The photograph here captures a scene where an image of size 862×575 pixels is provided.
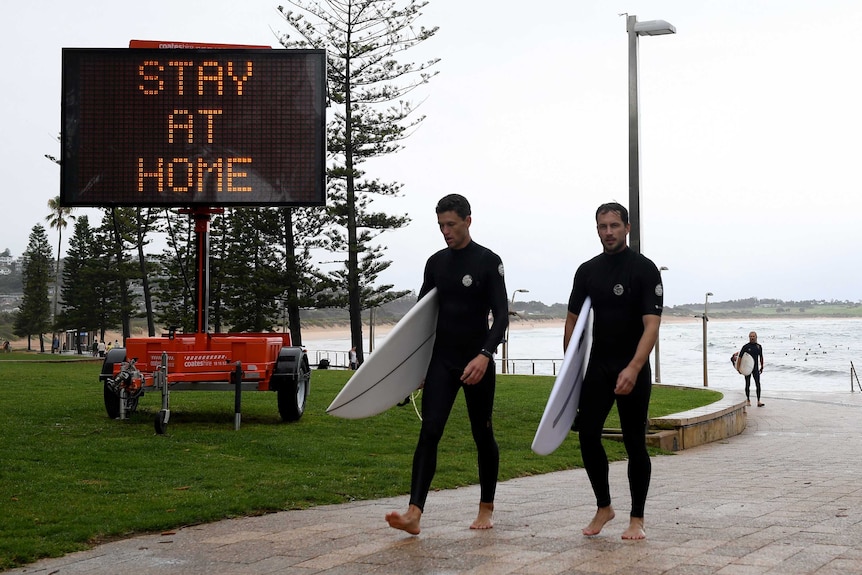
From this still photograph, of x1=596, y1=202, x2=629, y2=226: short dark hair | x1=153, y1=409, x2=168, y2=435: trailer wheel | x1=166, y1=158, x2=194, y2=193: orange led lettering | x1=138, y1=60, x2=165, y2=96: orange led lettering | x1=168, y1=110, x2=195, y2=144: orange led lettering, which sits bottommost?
x1=153, y1=409, x2=168, y2=435: trailer wheel

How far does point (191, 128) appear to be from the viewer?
38.2 ft

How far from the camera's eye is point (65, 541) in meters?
5.71

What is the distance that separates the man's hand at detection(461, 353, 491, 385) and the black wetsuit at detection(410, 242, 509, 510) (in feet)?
0.28

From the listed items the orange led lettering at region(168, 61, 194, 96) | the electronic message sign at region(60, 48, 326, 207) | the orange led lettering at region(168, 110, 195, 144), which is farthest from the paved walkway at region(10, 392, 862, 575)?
the orange led lettering at region(168, 61, 194, 96)

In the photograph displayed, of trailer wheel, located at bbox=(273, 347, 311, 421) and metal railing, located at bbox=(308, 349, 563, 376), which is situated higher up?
trailer wheel, located at bbox=(273, 347, 311, 421)

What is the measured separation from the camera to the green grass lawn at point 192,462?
21.2 feet

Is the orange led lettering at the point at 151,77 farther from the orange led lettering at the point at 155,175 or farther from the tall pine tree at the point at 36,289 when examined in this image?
the tall pine tree at the point at 36,289

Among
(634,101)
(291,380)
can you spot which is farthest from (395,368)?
(634,101)

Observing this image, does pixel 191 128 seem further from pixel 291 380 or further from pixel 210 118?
pixel 291 380

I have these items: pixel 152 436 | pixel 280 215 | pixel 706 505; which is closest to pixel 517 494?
pixel 706 505

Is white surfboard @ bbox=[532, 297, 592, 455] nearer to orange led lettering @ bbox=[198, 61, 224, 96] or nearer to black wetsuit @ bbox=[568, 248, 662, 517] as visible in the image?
black wetsuit @ bbox=[568, 248, 662, 517]

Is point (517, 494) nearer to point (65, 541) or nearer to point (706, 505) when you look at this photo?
point (706, 505)

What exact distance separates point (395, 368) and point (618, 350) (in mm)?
1335

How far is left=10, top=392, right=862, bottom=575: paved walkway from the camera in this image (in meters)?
4.68
